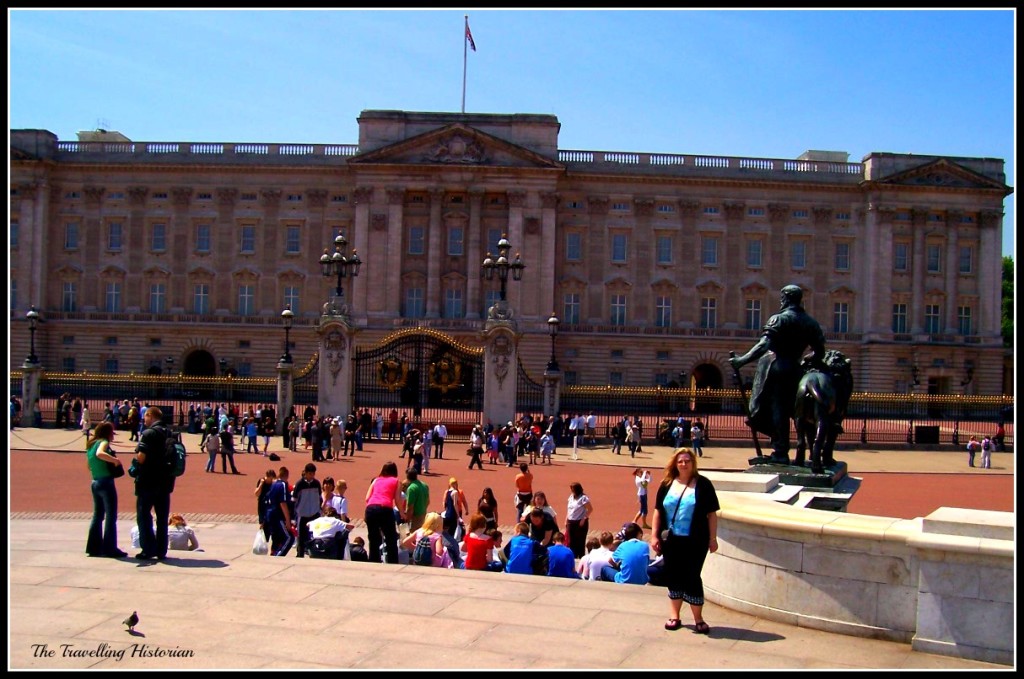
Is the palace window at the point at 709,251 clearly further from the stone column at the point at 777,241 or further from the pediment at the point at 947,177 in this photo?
the pediment at the point at 947,177

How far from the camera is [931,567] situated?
291 inches

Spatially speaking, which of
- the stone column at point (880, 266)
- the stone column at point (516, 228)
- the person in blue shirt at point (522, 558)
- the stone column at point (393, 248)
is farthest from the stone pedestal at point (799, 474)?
the stone column at point (880, 266)

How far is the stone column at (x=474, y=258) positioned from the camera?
61344 millimetres

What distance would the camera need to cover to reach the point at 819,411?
1410cm

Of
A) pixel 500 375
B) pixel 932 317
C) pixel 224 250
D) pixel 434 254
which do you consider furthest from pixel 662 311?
pixel 500 375

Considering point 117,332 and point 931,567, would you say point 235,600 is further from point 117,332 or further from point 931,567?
point 117,332

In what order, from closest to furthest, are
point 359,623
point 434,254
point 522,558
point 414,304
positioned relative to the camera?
1. point 359,623
2. point 522,558
3. point 434,254
4. point 414,304

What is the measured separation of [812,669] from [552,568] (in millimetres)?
4469

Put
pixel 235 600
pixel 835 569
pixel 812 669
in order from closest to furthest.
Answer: pixel 812 669, pixel 835 569, pixel 235 600

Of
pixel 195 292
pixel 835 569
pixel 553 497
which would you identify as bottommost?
pixel 553 497

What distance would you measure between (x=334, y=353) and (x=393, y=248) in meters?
25.3

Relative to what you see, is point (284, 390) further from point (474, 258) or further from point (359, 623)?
point (359, 623)

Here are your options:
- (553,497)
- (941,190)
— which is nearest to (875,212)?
(941,190)

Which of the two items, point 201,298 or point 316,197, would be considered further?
point 201,298
